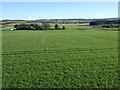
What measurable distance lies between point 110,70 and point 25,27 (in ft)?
232

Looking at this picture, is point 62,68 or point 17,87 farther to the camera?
point 62,68

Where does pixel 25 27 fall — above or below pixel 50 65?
above

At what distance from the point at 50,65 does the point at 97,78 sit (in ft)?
12.2

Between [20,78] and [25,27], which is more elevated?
Answer: [25,27]

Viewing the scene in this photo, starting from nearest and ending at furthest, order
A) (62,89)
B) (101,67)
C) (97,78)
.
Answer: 1. (62,89)
2. (97,78)
3. (101,67)

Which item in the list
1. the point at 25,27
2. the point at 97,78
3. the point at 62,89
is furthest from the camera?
the point at 25,27

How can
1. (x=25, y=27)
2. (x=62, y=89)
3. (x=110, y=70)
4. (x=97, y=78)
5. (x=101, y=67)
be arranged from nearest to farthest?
(x=62, y=89), (x=97, y=78), (x=110, y=70), (x=101, y=67), (x=25, y=27)

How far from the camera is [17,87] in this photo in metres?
6.24

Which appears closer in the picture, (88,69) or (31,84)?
(31,84)

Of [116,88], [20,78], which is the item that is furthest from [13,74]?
[116,88]

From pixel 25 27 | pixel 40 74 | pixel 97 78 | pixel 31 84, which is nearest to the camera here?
pixel 31 84

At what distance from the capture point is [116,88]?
616cm

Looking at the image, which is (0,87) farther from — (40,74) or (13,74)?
(40,74)

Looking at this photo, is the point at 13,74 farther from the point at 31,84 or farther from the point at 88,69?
the point at 88,69
